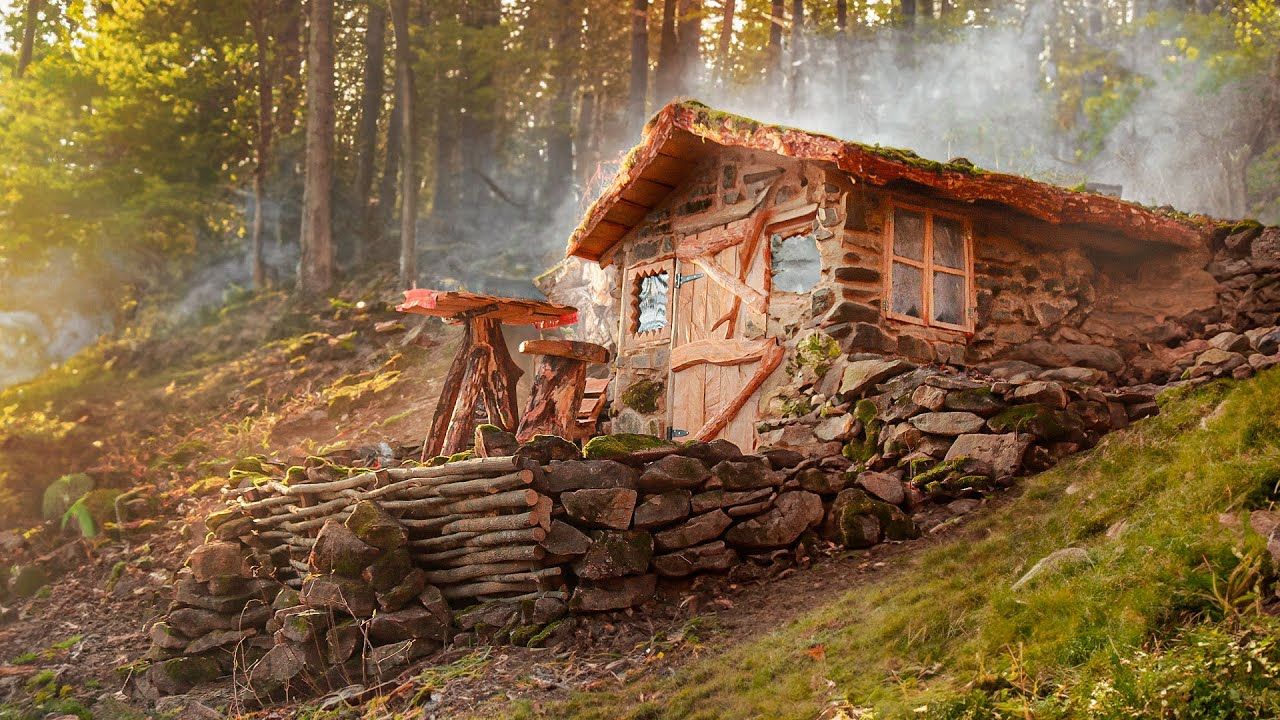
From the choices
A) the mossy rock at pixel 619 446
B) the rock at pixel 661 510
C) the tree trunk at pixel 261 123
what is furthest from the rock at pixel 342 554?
the tree trunk at pixel 261 123

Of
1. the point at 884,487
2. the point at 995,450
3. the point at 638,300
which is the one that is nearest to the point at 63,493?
the point at 638,300

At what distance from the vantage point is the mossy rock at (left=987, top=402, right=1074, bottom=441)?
7629mm

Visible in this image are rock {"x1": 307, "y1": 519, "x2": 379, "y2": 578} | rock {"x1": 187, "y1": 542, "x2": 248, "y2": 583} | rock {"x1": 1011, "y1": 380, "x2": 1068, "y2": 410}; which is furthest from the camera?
rock {"x1": 187, "y1": 542, "x2": 248, "y2": 583}

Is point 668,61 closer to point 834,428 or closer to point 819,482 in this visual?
point 834,428

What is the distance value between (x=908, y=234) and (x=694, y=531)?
486 centimetres

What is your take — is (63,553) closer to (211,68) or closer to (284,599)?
(284,599)

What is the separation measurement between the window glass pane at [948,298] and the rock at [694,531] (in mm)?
4365

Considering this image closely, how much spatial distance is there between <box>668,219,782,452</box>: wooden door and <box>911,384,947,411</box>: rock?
7.18 feet

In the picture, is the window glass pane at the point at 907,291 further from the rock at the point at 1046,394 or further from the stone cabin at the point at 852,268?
the rock at the point at 1046,394

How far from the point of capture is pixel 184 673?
768 cm

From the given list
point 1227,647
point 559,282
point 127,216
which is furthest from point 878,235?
point 127,216

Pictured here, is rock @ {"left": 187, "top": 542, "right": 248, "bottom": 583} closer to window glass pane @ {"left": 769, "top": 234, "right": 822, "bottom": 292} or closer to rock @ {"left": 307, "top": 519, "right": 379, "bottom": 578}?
rock @ {"left": 307, "top": 519, "right": 379, "bottom": 578}

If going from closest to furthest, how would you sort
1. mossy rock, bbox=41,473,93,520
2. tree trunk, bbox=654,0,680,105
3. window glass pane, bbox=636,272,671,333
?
window glass pane, bbox=636,272,671,333, mossy rock, bbox=41,473,93,520, tree trunk, bbox=654,0,680,105

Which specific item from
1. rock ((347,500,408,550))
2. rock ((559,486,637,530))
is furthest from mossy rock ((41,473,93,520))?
rock ((559,486,637,530))
